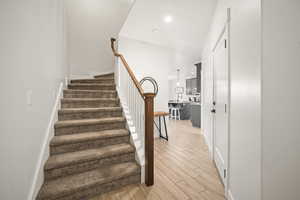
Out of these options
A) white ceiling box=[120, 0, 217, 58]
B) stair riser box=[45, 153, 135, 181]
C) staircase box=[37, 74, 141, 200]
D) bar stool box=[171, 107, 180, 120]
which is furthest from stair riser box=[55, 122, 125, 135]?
bar stool box=[171, 107, 180, 120]

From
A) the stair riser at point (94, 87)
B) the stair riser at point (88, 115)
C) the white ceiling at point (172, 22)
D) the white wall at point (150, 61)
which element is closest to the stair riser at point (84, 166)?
the stair riser at point (88, 115)

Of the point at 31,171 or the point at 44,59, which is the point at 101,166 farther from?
the point at 44,59

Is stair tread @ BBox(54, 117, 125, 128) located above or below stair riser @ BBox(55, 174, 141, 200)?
above

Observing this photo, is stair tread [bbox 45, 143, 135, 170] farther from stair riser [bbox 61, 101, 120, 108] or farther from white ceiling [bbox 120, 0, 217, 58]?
white ceiling [bbox 120, 0, 217, 58]

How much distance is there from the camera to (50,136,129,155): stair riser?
168cm

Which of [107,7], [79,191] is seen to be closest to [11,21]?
[79,191]

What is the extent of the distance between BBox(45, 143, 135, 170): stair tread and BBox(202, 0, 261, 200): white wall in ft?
4.22

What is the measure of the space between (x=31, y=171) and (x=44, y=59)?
1240mm

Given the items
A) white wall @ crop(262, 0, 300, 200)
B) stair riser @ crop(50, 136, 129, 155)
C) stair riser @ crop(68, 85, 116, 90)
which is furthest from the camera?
stair riser @ crop(68, 85, 116, 90)

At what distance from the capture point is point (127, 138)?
2068 millimetres

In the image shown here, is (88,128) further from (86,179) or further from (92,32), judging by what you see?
(92,32)

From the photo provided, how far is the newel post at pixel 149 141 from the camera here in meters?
1.71

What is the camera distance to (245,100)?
1.11 meters

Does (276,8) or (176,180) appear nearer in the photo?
(276,8)
